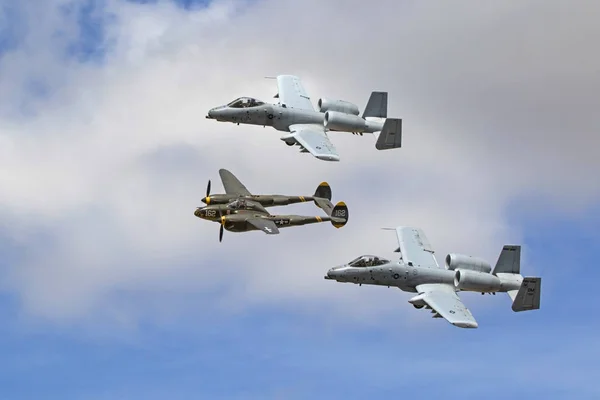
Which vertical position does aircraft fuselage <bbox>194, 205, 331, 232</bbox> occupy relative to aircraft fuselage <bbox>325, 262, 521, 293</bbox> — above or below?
above

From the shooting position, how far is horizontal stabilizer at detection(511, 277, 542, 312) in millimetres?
85812

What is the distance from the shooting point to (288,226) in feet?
306

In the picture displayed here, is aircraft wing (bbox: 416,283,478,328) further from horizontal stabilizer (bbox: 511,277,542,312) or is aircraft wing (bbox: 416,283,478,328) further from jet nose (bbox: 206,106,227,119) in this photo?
jet nose (bbox: 206,106,227,119)

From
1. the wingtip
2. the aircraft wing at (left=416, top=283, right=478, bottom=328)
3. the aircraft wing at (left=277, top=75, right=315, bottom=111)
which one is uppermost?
the aircraft wing at (left=277, top=75, right=315, bottom=111)

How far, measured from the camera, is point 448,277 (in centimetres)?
8875

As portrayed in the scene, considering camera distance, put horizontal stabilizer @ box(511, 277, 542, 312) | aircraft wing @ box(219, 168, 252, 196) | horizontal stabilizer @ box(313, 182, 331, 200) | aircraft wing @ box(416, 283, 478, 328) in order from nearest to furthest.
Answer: aircraft wing @ box(416, 283, 478, 328) < horizontal stabilizer @ box(511, 277, 542, 312) < aircraft wing @ box(219, 168, 252, 196) < horizontal stabilizer @ box(313, 182, 331, 200)

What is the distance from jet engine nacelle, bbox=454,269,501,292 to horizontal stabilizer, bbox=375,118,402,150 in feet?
38.6

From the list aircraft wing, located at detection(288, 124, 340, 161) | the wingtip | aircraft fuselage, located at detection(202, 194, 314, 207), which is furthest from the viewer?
aircraft fuselage, located at detection(202, 194, 314, 207)

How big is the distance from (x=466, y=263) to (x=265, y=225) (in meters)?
14.8

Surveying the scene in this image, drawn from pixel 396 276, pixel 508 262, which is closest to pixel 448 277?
pixel 396 276

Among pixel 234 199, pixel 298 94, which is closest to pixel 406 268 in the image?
pixel 234 199

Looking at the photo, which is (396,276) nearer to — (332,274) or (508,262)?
(332,274)

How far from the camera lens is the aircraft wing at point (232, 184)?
316ft

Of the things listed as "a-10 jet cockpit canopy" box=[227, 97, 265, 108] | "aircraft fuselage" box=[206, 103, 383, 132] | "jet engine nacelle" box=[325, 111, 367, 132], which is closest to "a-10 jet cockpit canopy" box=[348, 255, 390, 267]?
"jet engine nacelle" box=[325, 111, 367, 132]
